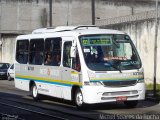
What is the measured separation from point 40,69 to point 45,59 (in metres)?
0.58

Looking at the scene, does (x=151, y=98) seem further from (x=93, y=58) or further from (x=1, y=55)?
(x=1, y=55)

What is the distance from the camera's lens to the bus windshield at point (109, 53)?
1695 cm

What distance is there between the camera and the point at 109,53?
17.2 metres

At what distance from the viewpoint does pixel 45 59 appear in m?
20.4

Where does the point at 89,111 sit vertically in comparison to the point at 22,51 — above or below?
below

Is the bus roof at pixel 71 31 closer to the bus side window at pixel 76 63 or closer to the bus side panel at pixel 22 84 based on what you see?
the bus side window at pixel 76 63

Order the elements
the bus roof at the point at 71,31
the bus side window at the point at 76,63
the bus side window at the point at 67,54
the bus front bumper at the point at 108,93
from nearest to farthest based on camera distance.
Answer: the bus front bumper at the point at 108,93 < the bus side window at the point at 76,63 < the bus roof at the point at 71,31 < the bus side window at the point at 67,54

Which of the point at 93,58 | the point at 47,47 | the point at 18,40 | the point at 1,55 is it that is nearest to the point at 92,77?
the point at 93,58

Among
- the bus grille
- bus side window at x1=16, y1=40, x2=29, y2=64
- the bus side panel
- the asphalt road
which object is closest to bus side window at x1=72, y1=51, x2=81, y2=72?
the bus grille

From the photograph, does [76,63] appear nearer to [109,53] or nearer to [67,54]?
[67,54]

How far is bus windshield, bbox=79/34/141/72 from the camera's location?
667 inches

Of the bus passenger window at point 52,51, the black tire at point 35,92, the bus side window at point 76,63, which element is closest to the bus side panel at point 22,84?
the black tire at point 35,92

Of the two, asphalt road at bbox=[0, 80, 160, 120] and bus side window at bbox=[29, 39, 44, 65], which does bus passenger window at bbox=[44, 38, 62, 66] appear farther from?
asphalt road at bbox=[0, 80, 160, 120]

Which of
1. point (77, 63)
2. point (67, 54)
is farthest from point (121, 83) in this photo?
point (67, 54)
